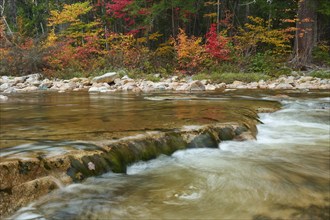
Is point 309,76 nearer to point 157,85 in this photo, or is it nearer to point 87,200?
point 157,85

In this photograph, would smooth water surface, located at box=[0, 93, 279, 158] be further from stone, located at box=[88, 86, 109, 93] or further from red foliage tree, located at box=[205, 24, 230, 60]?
red foliage tree, located at box=[205, 24, 230, 60]

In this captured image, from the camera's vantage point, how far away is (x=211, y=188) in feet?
9.49

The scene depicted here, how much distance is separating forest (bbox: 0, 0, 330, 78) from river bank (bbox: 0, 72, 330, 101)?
1652 mm

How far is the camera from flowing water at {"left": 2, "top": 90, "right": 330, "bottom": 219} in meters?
2.39

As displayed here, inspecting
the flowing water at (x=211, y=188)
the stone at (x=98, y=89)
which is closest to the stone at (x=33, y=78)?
the stone at (x=98, y=89)

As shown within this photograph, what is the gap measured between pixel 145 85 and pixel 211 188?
1016cm

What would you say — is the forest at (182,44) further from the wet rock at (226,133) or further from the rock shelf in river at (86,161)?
the rock shelf in river at (86,161)

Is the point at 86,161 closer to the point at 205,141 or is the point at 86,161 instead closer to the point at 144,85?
the point at 205,141

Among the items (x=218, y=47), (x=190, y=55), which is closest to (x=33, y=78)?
(x=190, y=55)

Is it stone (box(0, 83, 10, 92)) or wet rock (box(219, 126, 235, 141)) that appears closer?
wet rock (box(219, 126, 235, 141))

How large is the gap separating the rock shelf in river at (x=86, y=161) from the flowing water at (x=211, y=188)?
0.25 ft

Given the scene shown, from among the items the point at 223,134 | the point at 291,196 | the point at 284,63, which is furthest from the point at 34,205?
the point at 284,63

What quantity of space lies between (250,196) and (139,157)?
3.93 ft

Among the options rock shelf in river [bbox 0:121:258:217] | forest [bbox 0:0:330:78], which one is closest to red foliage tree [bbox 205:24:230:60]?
forest [bbox 0:0:330:78]
